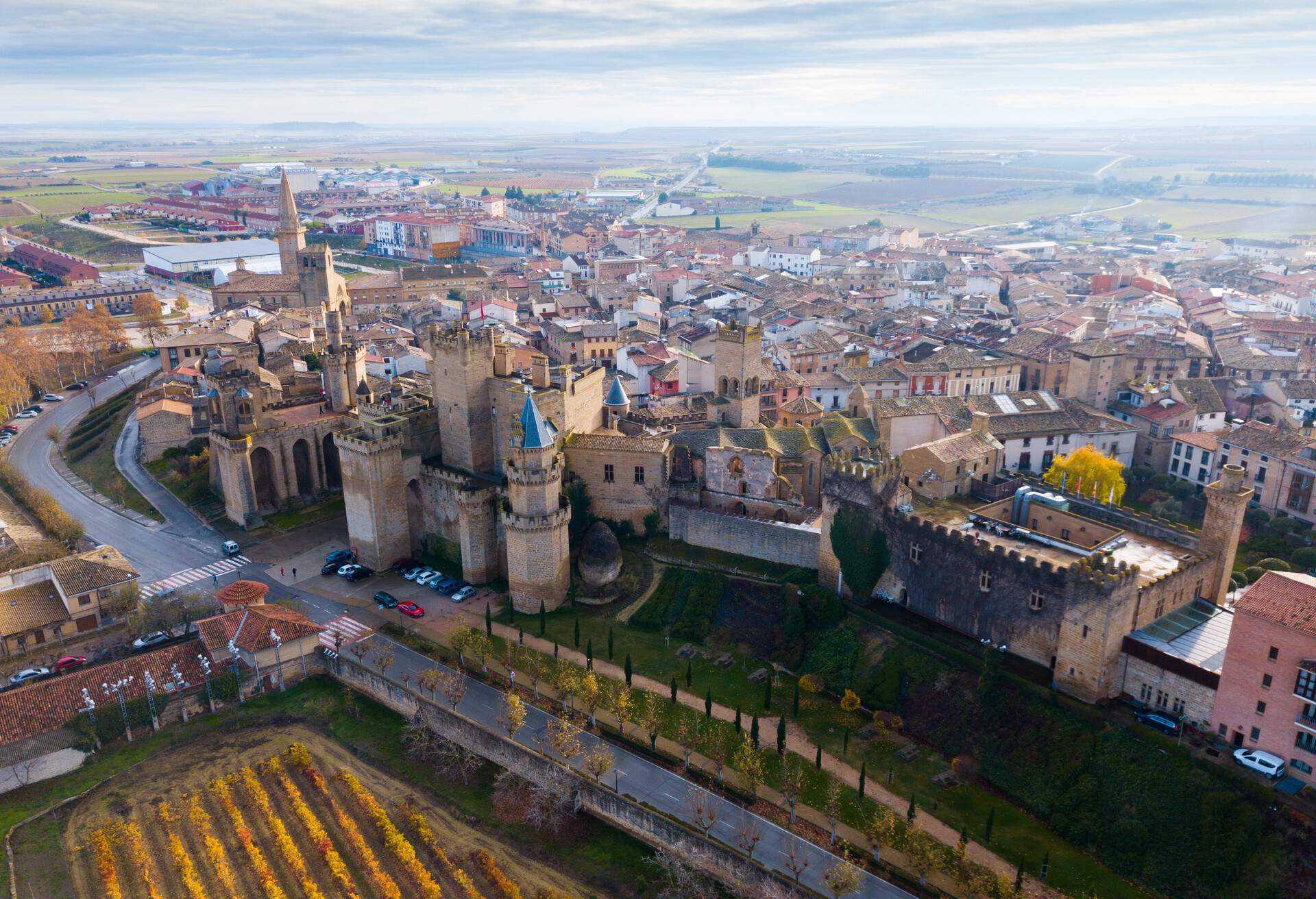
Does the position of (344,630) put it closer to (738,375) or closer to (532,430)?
(532,430)

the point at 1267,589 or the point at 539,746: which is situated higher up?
the point at 1267,589

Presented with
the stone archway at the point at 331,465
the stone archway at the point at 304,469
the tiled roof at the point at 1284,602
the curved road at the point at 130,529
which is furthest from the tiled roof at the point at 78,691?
the tiled roof at the point at 1284,602

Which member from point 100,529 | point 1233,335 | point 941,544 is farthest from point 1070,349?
point 100,529

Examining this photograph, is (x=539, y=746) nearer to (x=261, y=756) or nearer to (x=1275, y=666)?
(x=261, y=756)

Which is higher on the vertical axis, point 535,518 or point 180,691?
point 535,518

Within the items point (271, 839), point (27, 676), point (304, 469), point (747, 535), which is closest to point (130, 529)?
point (304, 469)

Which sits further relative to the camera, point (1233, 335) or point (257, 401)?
point (1233, 335)
